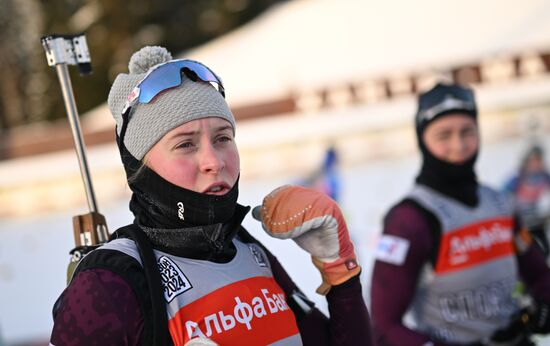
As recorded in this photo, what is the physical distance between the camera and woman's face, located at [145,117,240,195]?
1916 millimetres

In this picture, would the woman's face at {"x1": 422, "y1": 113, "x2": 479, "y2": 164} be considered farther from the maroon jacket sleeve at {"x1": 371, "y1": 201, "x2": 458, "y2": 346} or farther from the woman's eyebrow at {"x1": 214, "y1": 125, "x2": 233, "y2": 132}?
the woman's eyebrow at {"x1": 214, "y1": 125, "x2": 233, "y2": 132}

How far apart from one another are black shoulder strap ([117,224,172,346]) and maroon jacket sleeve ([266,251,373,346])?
1.40 ft

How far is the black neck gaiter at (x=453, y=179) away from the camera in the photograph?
349cm

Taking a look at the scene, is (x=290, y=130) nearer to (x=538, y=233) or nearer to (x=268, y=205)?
(x=538, y=233)

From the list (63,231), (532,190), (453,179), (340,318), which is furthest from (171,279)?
(63,231)

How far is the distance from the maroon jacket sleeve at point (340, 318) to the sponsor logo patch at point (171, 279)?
14.0 inches

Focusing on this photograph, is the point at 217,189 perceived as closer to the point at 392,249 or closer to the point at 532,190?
the point at 392,249

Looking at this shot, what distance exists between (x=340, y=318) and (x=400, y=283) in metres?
1.14

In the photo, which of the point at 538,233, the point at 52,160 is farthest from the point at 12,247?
the point at 538,233

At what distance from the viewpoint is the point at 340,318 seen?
217cm

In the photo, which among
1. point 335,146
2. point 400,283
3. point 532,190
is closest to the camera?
point 400,283

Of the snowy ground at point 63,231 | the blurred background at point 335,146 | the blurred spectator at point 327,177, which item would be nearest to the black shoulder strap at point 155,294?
the blurred background at point 335,146

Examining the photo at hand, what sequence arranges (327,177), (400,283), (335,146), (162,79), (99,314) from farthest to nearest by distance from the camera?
(335,146)
(327,177)
(400,283)
(162,79)
(99,314)

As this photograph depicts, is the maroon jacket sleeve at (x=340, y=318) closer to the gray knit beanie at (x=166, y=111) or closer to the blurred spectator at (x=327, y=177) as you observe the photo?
the gray knit beanie at (x=166, y=111)
